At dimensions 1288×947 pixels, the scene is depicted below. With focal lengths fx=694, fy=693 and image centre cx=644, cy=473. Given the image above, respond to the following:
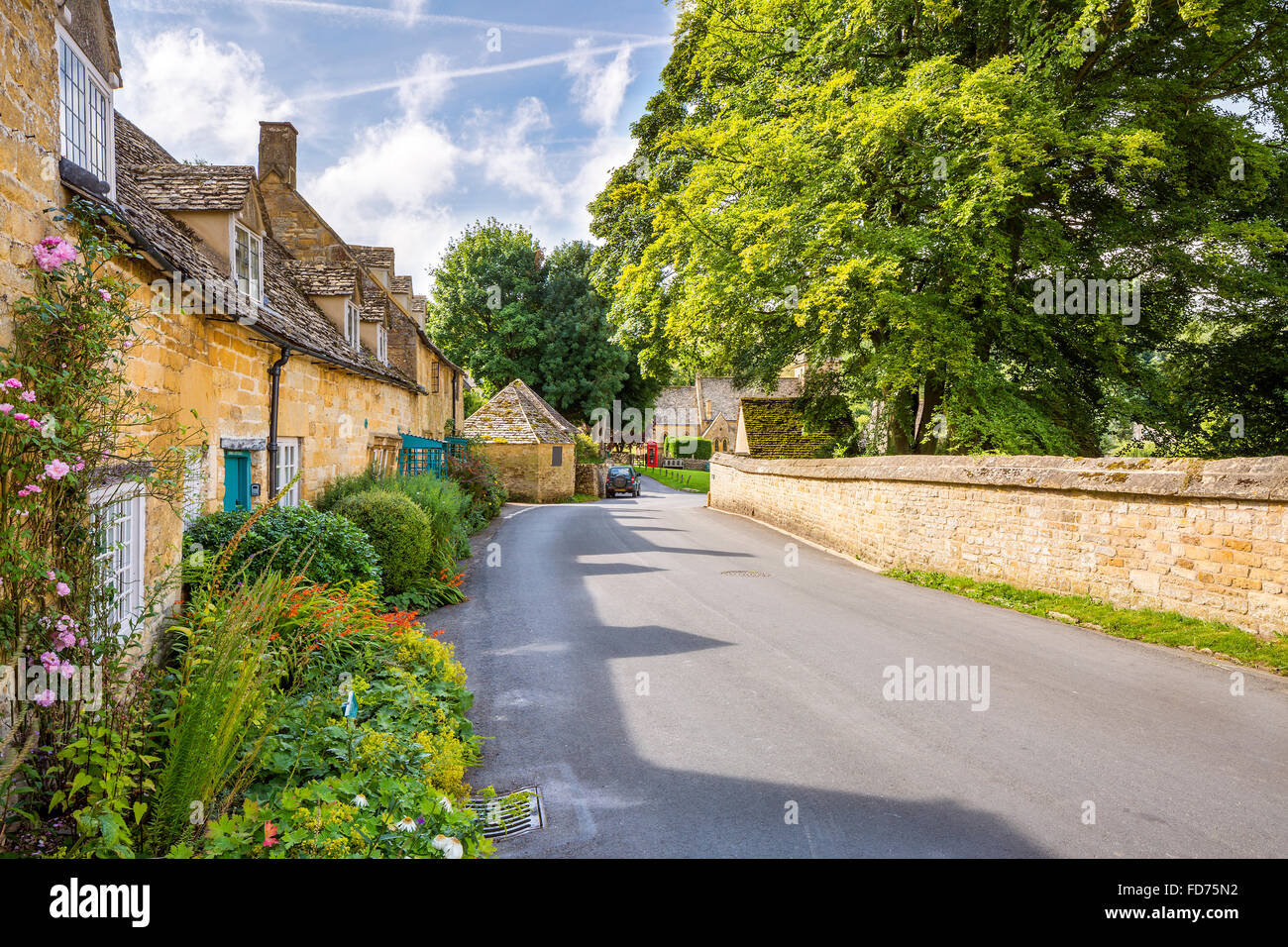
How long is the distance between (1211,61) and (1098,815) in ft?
53.7

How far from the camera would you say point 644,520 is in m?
24.1

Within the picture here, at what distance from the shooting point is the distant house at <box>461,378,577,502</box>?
34.7 metres

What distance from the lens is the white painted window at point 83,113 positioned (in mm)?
5105

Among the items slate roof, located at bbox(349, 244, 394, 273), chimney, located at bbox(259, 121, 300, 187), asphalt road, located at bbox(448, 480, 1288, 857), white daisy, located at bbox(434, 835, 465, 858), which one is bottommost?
asphalt road, located at bbox(448, 480, 1288, 857)

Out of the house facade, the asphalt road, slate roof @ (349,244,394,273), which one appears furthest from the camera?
slate roof @ (349,244,394,273)

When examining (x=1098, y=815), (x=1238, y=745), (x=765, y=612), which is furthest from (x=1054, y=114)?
(x=1098, y=815)

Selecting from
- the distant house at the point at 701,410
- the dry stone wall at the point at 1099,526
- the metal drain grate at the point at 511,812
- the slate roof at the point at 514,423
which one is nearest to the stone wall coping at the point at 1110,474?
the dry stone wall at the point at 1099,526

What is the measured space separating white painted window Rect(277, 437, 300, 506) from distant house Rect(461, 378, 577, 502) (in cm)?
2200

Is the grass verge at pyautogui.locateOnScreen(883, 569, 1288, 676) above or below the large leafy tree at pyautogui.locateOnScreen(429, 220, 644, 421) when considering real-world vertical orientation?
below

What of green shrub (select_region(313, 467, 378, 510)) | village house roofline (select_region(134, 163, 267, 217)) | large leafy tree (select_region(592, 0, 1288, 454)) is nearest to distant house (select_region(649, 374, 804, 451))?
large leafy tree (select_region(592, 0, 1288, 454))

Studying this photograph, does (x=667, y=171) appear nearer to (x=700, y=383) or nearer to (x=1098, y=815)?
(x=1098, y=815)

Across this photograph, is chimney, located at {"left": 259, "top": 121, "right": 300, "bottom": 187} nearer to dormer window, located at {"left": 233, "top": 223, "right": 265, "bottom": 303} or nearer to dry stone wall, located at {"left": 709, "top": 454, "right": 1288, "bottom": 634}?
dormer window, located at {"left": 233, "top": 223, "right": 265, "bottom": 303}

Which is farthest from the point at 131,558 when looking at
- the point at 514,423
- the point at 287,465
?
the point at 514,423
